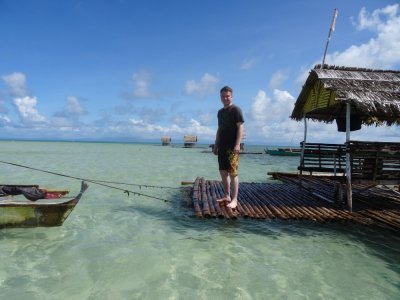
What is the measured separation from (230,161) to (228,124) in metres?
0.95

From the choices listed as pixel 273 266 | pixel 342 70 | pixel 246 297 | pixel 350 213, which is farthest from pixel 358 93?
pixel 246 297

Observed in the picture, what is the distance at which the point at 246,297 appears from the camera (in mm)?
4688

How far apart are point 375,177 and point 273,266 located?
19.4ft

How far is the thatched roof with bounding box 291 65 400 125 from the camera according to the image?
9164 millimetres

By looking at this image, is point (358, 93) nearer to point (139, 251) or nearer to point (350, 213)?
point (350, 213)

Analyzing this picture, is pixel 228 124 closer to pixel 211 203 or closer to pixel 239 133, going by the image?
pixel 239 133

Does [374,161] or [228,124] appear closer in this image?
[228,124]

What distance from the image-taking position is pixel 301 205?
32.8 ft

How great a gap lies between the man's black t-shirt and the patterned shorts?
0.16 metres

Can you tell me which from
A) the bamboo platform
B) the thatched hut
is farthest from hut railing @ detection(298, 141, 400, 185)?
the bamboo platform

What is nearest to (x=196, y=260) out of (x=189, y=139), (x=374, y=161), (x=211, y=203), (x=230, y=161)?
(x=230, y=161)

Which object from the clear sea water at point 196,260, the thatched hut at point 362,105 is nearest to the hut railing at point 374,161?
the thatched hut at point 362,105

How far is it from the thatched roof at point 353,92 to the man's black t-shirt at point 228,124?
3474mm

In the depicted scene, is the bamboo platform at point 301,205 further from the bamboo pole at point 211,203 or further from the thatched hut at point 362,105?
the thatched hut at point 362,105
